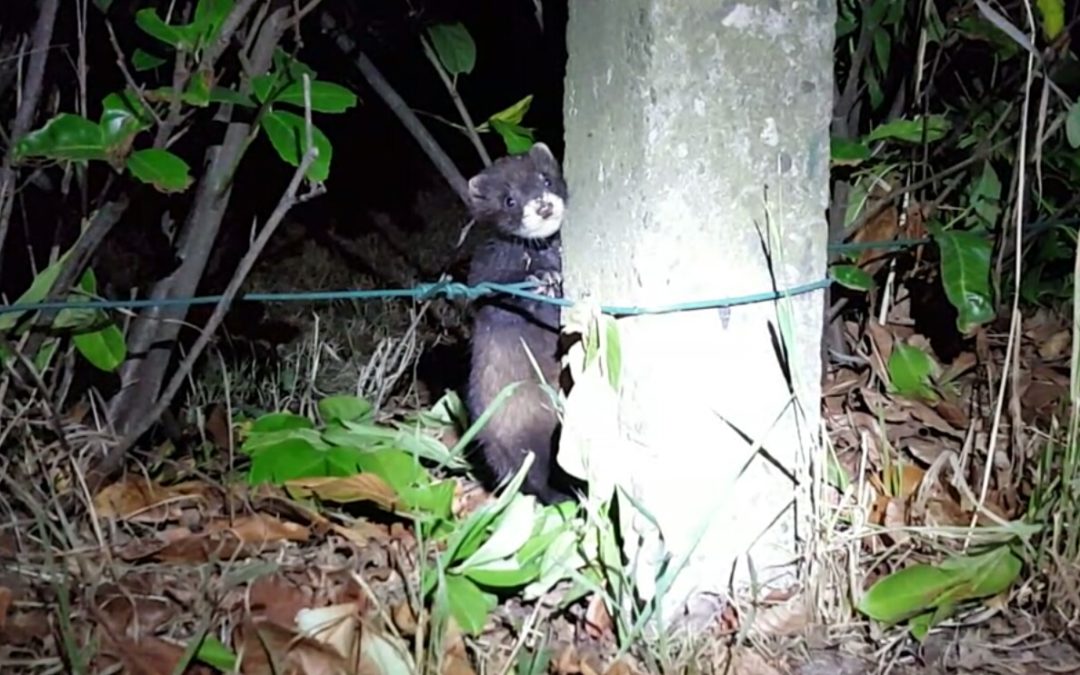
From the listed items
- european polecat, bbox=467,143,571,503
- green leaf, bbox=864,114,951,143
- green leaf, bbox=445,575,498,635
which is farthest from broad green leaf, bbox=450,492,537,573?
green leaf, bbox=864,114,951,143

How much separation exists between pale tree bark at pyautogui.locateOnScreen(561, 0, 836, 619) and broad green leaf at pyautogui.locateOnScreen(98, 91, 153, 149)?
762 millimetres

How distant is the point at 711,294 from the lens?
2.40 meters

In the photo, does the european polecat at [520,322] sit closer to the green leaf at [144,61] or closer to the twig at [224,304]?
the twig at [224,304]

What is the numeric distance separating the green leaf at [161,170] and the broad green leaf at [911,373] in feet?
5.24

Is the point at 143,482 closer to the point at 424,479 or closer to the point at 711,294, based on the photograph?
the point at 424,479

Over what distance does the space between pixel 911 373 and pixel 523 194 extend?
3.09ft

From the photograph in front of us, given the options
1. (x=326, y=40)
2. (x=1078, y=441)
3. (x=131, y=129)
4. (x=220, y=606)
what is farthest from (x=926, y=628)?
(x=326, y=40)

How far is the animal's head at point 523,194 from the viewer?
3143mm

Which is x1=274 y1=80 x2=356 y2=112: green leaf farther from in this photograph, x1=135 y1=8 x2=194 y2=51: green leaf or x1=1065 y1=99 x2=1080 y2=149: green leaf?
x1=1065 y1=99 x2=1080 y2=149: green leaf

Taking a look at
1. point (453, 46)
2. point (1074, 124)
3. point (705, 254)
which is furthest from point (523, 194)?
point (1074, 124)

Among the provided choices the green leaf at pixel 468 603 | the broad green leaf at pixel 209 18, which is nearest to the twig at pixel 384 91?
the broad green leaf at pixel 209 18

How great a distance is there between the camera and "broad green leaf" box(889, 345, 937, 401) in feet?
10.5

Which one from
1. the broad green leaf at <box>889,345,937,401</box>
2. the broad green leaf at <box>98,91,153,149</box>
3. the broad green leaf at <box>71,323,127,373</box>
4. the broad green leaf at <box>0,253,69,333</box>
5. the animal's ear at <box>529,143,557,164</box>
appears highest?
the broad green leaf at <box>98,91,153,149</box>

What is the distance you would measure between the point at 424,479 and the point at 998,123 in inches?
58.4
